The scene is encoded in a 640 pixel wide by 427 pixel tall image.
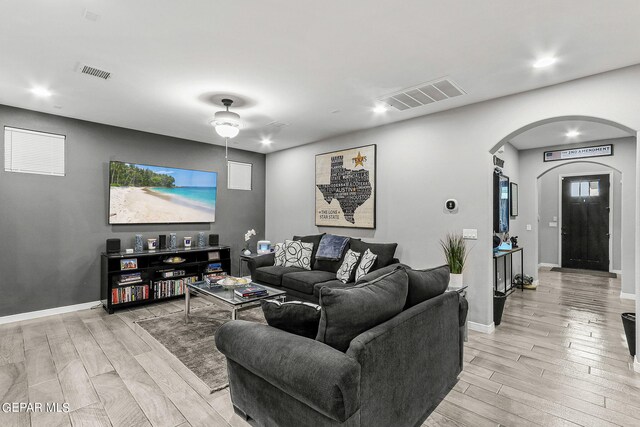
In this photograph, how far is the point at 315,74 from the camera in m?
3.08

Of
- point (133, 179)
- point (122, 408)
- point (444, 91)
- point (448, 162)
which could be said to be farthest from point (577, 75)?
point (133, 179)

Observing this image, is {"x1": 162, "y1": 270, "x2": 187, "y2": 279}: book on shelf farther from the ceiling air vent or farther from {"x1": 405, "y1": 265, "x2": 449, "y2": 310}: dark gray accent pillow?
{"x1": 405, "y1": 265, "x2": 449, "y2": 310}: dark gray accent pillow

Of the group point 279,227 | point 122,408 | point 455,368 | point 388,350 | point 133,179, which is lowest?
point 122,408

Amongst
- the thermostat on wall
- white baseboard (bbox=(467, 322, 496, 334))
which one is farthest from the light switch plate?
white baseboard (bbox=(467, 322, 496, 334))

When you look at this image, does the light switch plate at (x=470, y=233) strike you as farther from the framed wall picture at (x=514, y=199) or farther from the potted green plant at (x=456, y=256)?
the framed wall picture at (x=514, y=199)

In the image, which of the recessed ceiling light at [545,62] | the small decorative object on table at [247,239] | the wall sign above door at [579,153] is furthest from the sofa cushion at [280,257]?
the wall sign above door at [579,153]

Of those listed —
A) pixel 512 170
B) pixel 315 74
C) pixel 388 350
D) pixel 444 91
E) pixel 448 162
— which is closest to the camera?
pixel 388 350

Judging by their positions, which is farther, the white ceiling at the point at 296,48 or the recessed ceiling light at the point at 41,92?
the recessed ceiling light at the point at 41,92

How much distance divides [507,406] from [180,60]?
12.6 feet

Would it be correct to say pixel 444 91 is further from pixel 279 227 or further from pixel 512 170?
pixel 279 227

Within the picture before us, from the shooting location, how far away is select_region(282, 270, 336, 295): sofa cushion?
4.13m

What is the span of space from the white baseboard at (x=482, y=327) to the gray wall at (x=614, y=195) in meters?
2.37

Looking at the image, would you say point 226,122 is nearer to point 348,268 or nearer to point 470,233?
point 348,268

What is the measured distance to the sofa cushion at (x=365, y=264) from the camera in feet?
13.5
